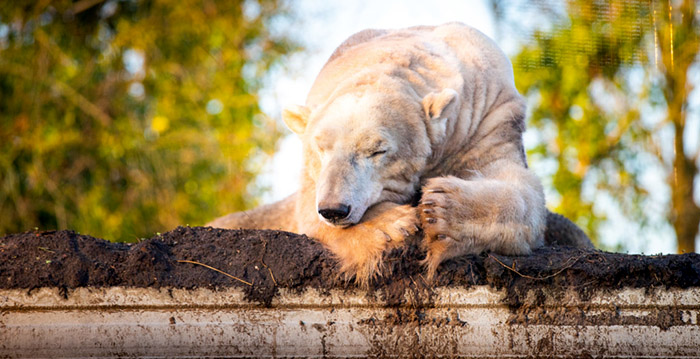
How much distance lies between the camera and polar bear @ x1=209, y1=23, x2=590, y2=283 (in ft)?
9.02

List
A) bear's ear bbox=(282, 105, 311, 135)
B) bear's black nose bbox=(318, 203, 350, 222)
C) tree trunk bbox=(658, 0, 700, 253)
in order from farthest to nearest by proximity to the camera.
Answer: tree trunk bbox=(658, 0, 700, 253) → bear's ear bbox=(282, 105, 311, 135) → bear's black nose bbox=(318, 203, 350, 222)

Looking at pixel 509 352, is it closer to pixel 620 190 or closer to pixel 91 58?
pixel 620 190

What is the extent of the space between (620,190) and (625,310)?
6633 mm

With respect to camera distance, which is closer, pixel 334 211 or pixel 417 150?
pixel 334 211

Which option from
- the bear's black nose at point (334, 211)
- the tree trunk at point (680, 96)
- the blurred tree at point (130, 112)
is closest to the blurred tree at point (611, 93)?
the tree trunk at point (680, 96)

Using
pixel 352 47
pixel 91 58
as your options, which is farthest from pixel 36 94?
pixel 352 47

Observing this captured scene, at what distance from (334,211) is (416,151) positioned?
0.68 metres

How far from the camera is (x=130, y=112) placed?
943 cm

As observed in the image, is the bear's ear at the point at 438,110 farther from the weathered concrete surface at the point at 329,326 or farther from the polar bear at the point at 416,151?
the weathered concrete surface at the point at 329,326

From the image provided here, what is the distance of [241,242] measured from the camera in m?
2.82

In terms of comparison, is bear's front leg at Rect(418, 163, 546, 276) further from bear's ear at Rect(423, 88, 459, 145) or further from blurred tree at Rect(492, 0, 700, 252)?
blurred tree at Rect(492, 0, 700, 252)

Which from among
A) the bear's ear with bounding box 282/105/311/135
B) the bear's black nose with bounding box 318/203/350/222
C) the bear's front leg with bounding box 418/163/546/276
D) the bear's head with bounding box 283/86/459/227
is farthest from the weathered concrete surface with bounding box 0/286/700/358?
the bear's ear with bounding box 282/105/311/135

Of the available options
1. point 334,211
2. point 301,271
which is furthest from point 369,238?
point 301,271

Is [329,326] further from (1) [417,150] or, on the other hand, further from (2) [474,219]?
(1) [417,150]
